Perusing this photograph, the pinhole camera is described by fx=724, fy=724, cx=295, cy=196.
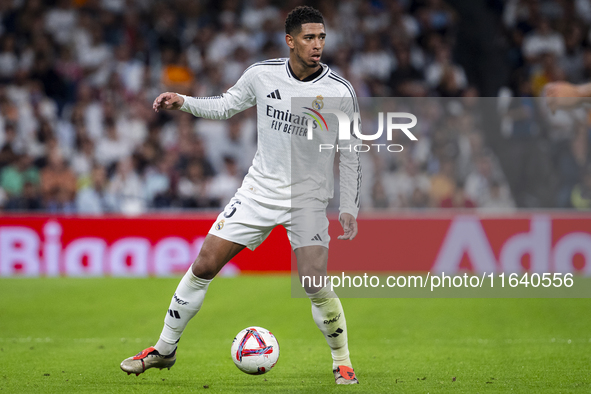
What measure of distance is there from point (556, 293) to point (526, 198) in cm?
177

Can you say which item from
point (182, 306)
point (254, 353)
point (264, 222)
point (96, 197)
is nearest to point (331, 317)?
point (254, 353)

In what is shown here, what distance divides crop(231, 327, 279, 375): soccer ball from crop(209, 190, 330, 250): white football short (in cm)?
68

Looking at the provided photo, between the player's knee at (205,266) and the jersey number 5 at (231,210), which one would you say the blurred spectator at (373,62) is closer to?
the jersey number 5 at (231,210)

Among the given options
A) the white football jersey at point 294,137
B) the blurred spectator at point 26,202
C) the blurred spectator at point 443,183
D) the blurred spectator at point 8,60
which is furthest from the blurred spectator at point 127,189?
the white football jersey at point 294,137

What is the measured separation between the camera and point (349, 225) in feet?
16.6

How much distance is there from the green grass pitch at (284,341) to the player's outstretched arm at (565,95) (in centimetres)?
207

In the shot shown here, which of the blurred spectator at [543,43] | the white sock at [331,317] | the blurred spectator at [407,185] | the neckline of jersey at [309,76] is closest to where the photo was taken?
the white sock at [331,317]

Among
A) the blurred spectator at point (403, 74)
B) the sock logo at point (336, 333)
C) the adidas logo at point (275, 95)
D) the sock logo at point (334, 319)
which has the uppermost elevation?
the blurred spectator at point (403, 74)

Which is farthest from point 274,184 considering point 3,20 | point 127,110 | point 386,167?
point 3,20

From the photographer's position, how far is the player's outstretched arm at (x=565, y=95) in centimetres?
381

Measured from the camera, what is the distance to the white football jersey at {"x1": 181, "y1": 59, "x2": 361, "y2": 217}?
203 inches

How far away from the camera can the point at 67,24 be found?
14672 millimetres

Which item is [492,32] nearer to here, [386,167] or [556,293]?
[386,167]

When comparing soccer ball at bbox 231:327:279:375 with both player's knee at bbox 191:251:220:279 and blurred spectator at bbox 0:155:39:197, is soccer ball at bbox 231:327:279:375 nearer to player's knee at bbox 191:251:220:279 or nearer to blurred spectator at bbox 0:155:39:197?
player's knee at bbox 191:251:220:279
